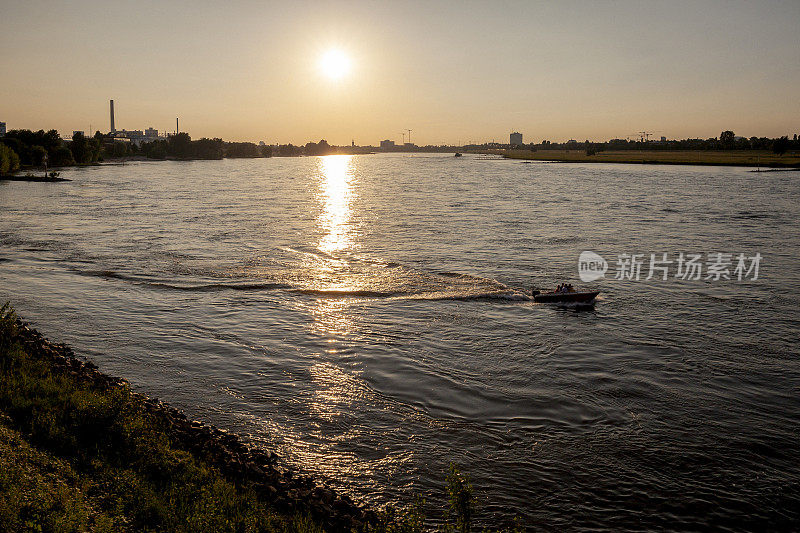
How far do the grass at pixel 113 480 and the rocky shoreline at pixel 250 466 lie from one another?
0.23 m

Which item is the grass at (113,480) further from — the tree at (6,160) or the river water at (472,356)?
the tree at (6,160)

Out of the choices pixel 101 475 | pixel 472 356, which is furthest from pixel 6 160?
pixel 101 475

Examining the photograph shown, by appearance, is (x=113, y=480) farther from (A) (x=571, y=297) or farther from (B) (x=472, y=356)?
(A) (x=571, y=297)

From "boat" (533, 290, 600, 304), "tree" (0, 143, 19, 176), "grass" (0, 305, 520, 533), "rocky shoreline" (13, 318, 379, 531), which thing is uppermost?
"tree" (0, 143, 19, 176)

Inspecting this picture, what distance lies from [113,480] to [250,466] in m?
3.27

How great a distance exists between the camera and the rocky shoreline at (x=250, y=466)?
41.6 feet

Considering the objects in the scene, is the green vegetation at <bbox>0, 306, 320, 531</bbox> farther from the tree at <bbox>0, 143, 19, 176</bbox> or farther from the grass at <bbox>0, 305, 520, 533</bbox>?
the tree at <bbox>0, 143, 19, 176</bbox>

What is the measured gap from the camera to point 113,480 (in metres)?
11.9

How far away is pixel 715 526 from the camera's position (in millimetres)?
13570

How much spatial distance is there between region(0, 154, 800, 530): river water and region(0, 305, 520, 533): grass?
306cm

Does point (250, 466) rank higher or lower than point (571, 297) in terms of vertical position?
lower

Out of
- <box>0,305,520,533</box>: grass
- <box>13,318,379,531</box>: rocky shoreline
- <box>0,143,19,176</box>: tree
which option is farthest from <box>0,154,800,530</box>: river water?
<box>0,143,19,176</box>: tree

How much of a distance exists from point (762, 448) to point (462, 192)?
3812 inches

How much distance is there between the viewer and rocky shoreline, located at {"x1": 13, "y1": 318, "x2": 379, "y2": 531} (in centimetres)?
1268
